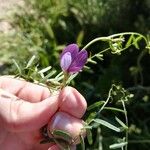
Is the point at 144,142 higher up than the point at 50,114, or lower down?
lower down

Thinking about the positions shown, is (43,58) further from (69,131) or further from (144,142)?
(69,131)

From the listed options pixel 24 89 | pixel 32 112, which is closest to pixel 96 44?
pixel 24 89

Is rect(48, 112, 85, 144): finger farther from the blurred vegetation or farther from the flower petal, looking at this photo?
the blurred vegetation

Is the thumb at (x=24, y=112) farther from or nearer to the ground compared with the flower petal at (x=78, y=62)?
nearer to the ground

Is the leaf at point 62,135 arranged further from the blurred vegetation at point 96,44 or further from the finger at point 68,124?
the blurred vegetation at point 96,44

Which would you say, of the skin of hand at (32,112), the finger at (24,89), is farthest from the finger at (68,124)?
the finger at (24,89)

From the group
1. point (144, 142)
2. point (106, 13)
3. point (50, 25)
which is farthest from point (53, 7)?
point (144, 142)
